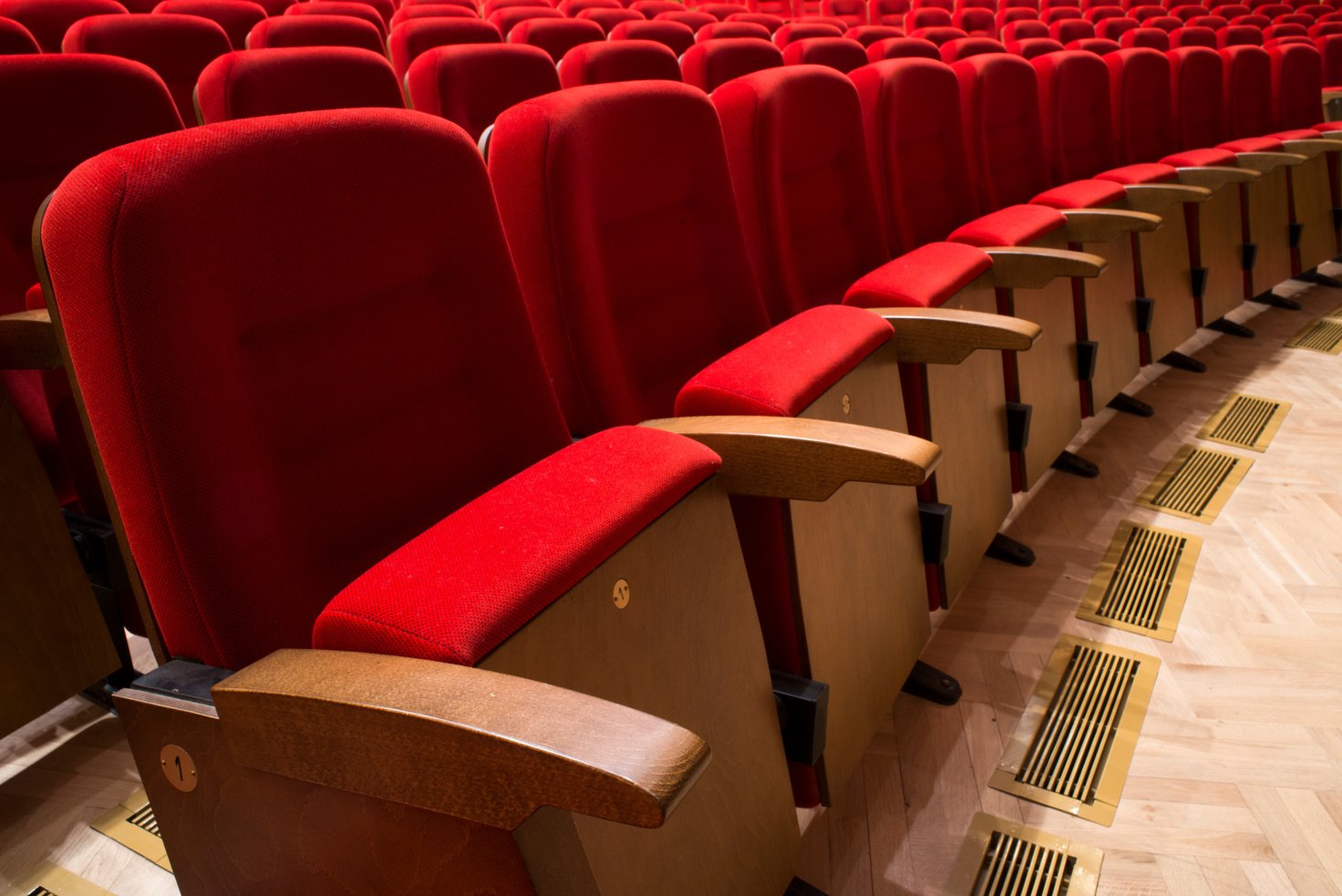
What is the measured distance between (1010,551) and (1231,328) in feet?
1.30

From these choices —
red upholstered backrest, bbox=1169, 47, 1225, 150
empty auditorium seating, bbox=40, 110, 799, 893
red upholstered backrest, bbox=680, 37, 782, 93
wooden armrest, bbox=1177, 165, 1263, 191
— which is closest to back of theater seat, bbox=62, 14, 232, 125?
red upholstered backrest, bbox=680, 37, 782, 93

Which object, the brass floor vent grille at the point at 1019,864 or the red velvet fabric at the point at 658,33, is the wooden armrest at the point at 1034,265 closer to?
the brass floor vent grille at the point at 1019,864

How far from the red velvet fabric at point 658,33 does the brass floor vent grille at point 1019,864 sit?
0.55 m

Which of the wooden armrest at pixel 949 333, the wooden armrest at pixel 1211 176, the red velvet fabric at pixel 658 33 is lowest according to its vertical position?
the wooden armrest at pixel 1211 176

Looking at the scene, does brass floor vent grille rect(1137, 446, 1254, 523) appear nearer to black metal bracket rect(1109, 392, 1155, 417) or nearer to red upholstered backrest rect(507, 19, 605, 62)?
black metal bracket rect(1109, 392, 1155, 417)

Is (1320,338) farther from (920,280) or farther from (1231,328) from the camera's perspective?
(920,280)

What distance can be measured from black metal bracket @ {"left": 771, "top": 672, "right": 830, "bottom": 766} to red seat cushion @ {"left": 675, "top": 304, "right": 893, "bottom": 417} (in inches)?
2.3

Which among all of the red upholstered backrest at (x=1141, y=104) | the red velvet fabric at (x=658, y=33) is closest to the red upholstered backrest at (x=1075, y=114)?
the red upholstered backrest at (x=1141, y=104)

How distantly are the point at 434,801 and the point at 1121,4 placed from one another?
1.84 meters

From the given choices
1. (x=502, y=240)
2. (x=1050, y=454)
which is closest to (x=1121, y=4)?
(x=1050, y=454)

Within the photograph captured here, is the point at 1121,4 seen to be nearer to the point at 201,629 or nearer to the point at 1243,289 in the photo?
the point at 1243,289

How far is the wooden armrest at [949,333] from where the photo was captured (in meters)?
0.28

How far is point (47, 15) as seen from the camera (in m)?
0.52

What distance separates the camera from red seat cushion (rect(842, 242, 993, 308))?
309 mm
